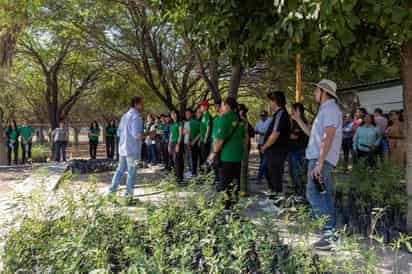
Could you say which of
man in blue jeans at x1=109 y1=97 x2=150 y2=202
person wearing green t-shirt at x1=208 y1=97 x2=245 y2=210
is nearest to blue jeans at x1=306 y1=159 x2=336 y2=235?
person wearing green t-shirt at x1=208 y1=97 x2=245 y2=210

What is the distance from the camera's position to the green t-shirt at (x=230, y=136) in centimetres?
527

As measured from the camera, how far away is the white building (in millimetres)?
12273

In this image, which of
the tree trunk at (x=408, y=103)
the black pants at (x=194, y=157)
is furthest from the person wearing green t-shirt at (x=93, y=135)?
the tree trunk at (x=408, y=103)

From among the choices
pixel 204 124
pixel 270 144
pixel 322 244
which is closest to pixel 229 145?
pixel 270 144

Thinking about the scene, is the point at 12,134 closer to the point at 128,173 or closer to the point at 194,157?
the point at 194,157

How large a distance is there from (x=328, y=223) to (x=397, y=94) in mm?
9954

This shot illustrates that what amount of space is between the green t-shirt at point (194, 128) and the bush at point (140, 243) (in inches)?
205

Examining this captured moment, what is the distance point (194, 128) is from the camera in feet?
28.9

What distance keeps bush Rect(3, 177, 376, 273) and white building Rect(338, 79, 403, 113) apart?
10764mm

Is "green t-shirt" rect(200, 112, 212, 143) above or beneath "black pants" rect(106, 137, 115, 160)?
above

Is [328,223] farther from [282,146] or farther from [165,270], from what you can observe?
[165,270]

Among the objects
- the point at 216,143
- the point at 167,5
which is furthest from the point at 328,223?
the point at 167,5

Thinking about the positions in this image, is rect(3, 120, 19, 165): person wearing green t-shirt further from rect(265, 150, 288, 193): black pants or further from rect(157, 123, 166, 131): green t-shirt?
rect(265, 150, 288, 193): black pants

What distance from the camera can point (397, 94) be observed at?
40.3ft
